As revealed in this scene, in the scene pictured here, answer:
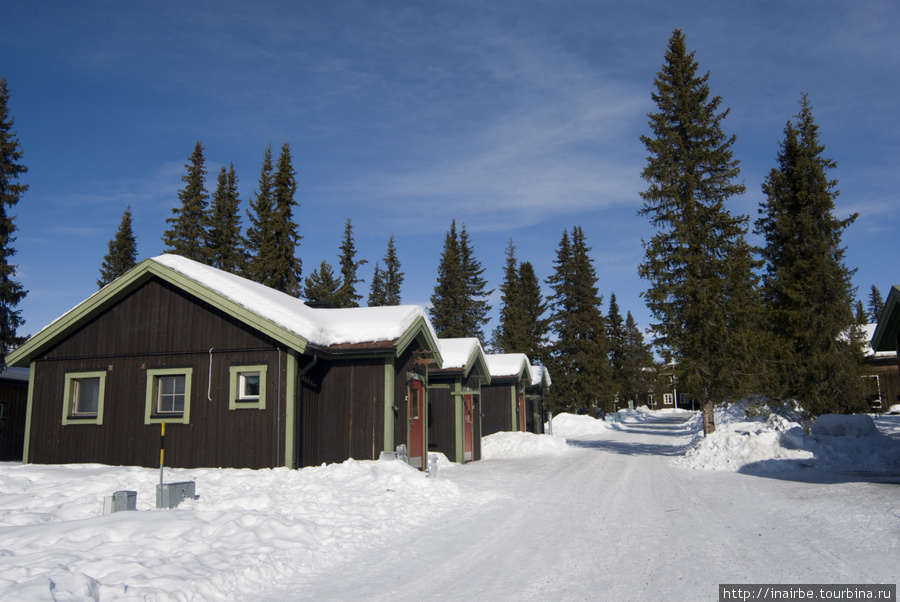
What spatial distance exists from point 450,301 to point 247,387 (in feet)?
130

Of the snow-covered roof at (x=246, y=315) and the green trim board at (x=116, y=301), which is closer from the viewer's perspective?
the snow-covered roof at (x=246, y=315)

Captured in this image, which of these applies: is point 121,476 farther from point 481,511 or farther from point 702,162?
point 702,162

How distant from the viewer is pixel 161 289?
14.9 meters

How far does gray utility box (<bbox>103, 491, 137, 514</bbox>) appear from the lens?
333 inches

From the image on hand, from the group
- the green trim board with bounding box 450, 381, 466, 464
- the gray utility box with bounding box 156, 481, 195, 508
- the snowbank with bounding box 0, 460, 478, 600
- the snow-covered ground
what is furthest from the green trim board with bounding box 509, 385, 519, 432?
the gray utility box with bounding box 156, 481, 195, 508

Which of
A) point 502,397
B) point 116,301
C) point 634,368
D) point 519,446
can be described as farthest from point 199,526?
point 634,368

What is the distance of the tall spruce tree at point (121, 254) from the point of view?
39562mm

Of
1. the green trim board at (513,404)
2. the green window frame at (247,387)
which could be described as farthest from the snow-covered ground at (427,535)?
the green trim board at (513,404)

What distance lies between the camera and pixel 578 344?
159 ft

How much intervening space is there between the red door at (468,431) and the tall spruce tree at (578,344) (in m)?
26.3

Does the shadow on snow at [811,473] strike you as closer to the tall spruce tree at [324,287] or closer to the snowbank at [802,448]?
the snowbank at [802,448]

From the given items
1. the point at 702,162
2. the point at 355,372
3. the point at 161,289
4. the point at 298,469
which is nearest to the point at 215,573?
the point at 298,469

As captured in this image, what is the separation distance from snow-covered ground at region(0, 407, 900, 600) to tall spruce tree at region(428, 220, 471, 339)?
123ft

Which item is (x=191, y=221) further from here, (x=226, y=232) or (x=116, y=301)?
(x=116, y=301)
